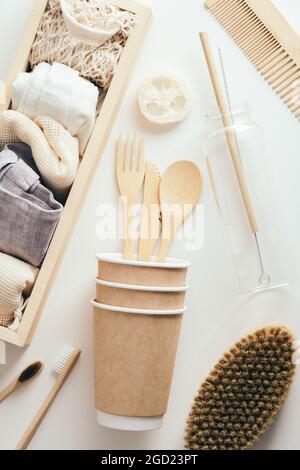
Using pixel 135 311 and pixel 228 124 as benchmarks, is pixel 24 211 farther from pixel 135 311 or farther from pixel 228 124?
pixel 228 124

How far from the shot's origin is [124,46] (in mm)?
1023

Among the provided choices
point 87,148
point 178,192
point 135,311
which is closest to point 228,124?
point 178,192

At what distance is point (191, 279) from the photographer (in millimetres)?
1077

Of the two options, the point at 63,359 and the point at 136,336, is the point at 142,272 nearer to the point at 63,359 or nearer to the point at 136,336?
the point at 136,336

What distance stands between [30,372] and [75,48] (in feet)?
1.84

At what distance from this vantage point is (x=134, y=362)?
95 centimetres

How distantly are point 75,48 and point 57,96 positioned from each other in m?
0.10

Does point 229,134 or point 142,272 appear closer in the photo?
point 142,272

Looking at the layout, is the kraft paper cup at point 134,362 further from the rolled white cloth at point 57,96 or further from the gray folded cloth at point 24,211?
the rolled white cloth at point 57,96

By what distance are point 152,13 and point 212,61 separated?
0.15 m

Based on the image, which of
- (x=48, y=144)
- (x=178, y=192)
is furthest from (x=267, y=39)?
(x=48, y=144)

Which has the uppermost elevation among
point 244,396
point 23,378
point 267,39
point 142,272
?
point 267,39

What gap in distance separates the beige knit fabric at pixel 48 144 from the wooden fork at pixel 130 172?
118 mm

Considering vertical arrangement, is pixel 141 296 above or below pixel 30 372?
above
